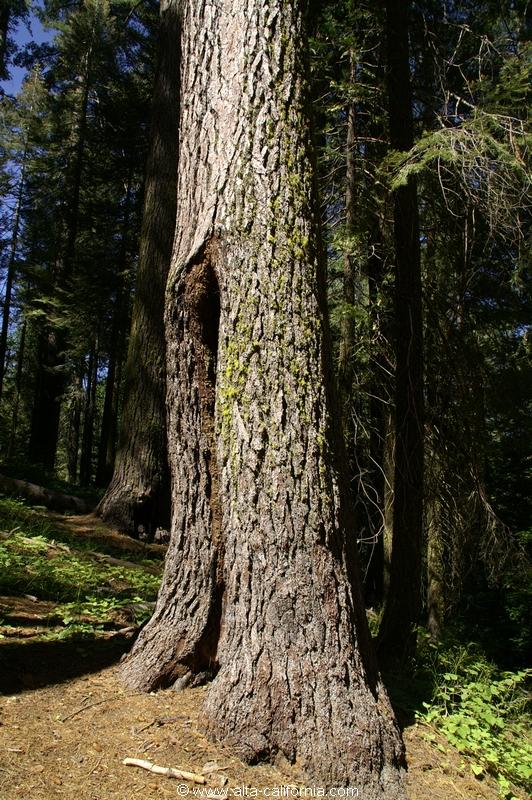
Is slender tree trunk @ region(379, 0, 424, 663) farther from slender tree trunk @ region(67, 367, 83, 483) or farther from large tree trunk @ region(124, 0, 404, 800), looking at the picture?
slender tree trunk @ region(67, 367, 83, 483)

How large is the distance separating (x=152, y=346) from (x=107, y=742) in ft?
18.5

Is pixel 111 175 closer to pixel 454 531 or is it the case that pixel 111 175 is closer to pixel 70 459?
pixel 70 459

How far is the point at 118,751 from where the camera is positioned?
2805 millimetres

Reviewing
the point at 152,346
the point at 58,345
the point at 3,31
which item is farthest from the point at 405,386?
the point at 3,31

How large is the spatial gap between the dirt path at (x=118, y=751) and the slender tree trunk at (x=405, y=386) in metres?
1.47

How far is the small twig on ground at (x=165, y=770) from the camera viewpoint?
2.66 meters

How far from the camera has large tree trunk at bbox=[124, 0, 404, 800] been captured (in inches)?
112

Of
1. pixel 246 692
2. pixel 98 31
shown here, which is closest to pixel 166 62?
pixel 246 692

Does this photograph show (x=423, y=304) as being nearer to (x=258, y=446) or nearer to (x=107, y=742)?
(x=258, y=446)

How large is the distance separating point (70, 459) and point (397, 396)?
1793 centimetres

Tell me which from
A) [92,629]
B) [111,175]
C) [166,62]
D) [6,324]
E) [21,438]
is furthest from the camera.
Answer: [21,438]

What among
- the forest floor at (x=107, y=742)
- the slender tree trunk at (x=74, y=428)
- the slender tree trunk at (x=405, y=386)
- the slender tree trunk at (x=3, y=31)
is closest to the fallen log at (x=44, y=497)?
the forest floor at (x=107, y=742)

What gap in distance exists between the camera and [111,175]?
55.7 ft

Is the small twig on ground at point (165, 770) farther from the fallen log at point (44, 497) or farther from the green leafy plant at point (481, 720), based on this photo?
the fallen log at point (44, 497)
